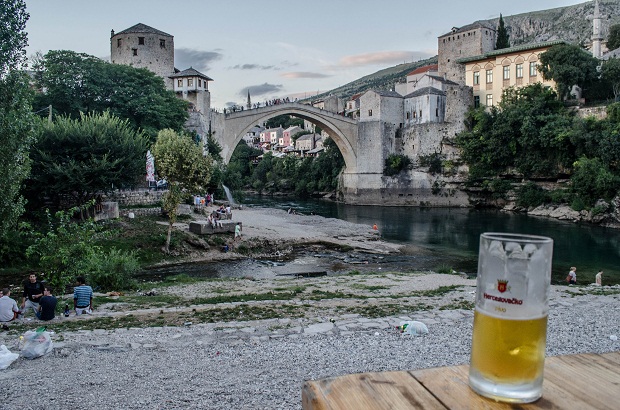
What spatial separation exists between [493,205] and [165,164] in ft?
→ 96.8

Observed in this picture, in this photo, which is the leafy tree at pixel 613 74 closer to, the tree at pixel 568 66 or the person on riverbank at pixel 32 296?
the tree at pixel 568 66

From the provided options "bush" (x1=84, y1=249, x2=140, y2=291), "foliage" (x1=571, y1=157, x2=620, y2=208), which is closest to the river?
"foliage" (x1=571, y1=157, x2=620, y2=208)

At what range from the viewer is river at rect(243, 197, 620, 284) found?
1942cm

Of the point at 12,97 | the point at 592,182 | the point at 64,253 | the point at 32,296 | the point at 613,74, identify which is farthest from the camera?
the point at 613,74

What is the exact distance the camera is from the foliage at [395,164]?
1833 inches

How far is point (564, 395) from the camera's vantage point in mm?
1276

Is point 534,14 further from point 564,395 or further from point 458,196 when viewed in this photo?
point 564,395

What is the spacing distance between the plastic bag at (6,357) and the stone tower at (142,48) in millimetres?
39060

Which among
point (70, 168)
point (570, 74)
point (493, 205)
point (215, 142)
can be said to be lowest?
point (493, 205)

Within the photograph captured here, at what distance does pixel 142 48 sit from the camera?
4225 centimetres

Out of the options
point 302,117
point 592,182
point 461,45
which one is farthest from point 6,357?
point 461,45

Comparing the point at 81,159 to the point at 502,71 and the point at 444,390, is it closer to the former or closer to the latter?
the point at 444,390

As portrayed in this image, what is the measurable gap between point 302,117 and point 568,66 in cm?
2178

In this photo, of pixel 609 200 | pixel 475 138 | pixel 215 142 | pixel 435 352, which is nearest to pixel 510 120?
pixel 475 138
